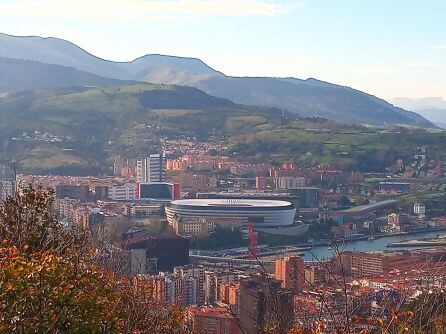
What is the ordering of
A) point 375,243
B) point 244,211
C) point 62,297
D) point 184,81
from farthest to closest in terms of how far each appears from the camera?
point 184,81
point 244,211
point 375,243
point 62,297

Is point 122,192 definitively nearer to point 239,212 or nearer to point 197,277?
point 239,212

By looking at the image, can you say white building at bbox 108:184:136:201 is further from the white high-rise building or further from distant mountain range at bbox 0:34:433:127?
distant mountain range at bbox 0:34:433:127

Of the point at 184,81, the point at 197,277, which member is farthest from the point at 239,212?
the point at 184,81

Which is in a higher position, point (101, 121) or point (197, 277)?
point (101, 121)


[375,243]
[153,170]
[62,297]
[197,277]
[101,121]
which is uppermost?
[62,297]

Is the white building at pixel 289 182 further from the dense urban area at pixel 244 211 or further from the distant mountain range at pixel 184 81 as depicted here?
the distant mountain range at pixel 184 81

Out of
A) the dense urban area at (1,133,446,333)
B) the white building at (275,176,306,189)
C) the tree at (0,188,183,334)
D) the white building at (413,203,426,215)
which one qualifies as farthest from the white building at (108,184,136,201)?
the tree at (0,188,183,334)
